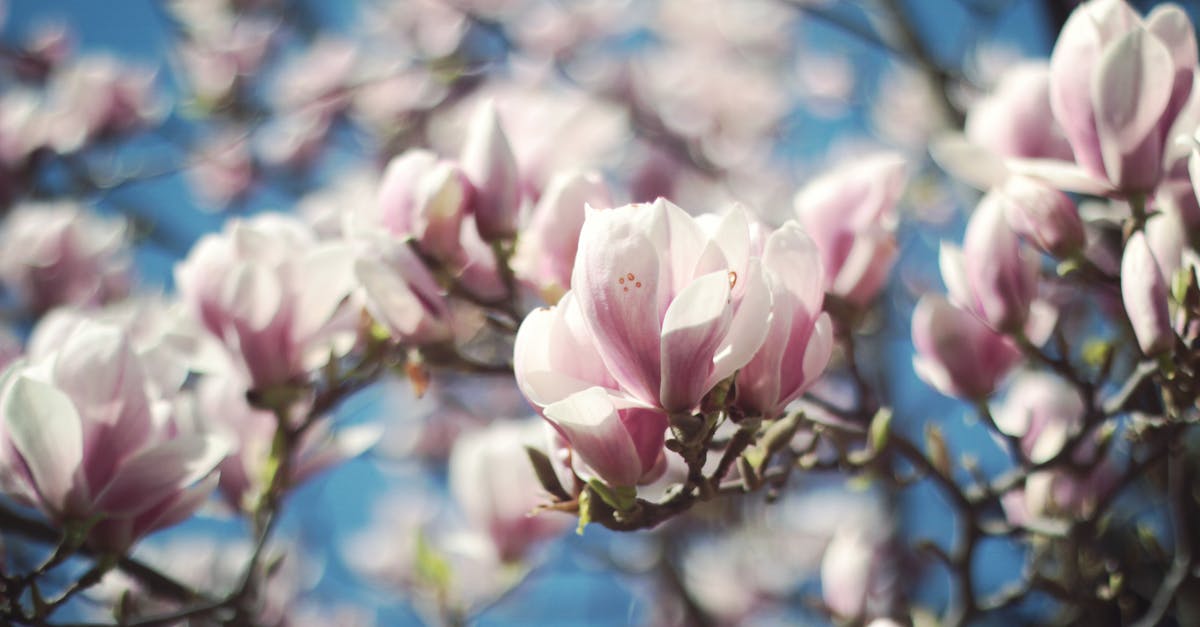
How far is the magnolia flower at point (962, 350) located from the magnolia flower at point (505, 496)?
0.40m

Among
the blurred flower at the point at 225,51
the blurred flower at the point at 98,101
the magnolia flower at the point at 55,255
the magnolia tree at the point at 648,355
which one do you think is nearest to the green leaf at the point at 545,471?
the magnolia tree at the point at 648,355

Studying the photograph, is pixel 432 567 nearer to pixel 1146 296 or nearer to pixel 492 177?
pixel 492 177

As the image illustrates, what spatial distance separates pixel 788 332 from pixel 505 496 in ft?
1.73

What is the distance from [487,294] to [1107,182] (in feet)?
1.71

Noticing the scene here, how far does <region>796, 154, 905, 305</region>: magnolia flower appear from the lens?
799 millimetres

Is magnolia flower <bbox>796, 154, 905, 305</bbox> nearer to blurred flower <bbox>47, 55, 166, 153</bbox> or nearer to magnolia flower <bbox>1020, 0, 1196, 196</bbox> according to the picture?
magnolia flower <bbox>1020, 0, 1196, 196</bbox>

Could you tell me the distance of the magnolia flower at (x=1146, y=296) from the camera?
24.7 inches

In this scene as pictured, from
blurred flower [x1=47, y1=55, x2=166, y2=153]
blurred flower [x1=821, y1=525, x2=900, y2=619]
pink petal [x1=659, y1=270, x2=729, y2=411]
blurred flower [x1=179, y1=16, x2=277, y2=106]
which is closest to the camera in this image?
pink petal [x1=659, y1=270, x2=729, y2=411]

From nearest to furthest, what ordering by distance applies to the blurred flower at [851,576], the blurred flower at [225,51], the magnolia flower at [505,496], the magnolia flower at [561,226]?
the magnolia flower at [561,226] < the blurred flower at [851,576] < the magnolia flower at [505,496] < the blurred flower at [225,51]

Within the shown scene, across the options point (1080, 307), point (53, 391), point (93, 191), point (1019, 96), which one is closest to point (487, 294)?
point (53, 391)

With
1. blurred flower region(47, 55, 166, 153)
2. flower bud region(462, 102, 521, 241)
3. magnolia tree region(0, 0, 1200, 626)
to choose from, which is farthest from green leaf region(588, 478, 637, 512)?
blurred flower region(47, 55, 166, 153)

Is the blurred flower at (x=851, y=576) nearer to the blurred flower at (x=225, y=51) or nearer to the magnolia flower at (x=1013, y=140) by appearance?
the magnolia flower at (x=1013, y=140)

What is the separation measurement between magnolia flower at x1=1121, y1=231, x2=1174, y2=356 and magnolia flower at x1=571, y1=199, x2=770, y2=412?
26 centimetres

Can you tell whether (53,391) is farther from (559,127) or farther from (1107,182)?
(1107,182)
